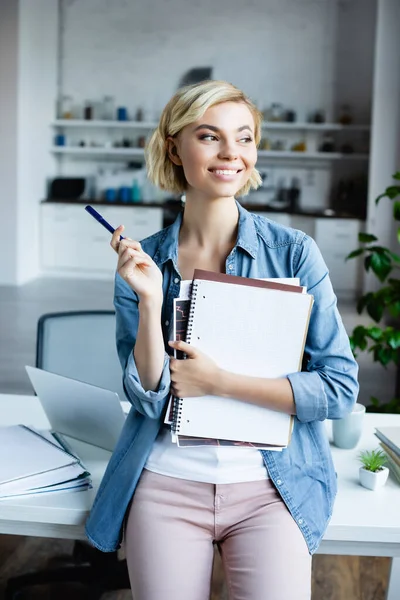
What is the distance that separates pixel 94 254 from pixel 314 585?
→ 656cm

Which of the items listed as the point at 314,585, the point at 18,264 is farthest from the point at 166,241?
the point at 18,264

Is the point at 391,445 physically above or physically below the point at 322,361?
below

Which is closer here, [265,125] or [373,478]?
[373,478]

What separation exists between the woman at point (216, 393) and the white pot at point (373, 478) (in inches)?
3.8

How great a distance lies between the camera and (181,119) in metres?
1.32

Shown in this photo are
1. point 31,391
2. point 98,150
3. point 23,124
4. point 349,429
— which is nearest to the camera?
point 349,429

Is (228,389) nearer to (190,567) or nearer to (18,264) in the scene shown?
(190,567)

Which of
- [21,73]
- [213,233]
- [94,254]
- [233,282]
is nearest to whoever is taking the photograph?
[233,282]

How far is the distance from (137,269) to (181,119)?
285mm

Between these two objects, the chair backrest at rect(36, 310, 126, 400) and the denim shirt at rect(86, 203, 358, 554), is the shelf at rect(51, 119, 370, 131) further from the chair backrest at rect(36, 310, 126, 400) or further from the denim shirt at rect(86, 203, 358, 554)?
the denim shirt at rect(86, 203, 358, 554)

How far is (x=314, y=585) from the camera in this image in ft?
7.60

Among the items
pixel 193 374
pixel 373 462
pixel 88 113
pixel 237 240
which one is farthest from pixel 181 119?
pixel 88 113

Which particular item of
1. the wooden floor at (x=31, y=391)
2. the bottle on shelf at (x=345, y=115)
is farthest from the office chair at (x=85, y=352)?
the bottle on shelf at (x=345, y=115)

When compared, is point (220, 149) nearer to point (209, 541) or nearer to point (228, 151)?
point (228, 151)
